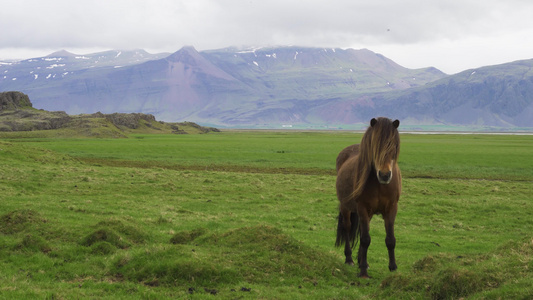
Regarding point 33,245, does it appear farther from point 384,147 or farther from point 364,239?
point 384,147

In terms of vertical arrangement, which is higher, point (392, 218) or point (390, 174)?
point (390, 174)

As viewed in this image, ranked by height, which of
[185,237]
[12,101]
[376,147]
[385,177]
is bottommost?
[185,237]

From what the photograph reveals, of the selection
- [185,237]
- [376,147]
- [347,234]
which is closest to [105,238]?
[185,237]

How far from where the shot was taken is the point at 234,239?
1261cm

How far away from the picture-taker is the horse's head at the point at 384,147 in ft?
33.5

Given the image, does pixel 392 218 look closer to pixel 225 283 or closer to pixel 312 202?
pixel 225 283

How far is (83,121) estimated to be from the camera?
108875 millimetres

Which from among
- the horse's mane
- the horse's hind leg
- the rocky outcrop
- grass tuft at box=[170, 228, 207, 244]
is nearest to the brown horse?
the horse's mane

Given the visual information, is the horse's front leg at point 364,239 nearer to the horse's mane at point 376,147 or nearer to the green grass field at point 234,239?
the green grass field at point 234,239

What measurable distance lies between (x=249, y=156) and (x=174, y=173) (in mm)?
22816

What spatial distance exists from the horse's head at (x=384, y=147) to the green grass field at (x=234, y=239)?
227cm

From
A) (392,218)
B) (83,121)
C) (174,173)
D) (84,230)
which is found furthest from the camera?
(83,121)

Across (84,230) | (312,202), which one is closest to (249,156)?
(312,202)

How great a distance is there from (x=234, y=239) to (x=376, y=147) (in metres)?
4.77
